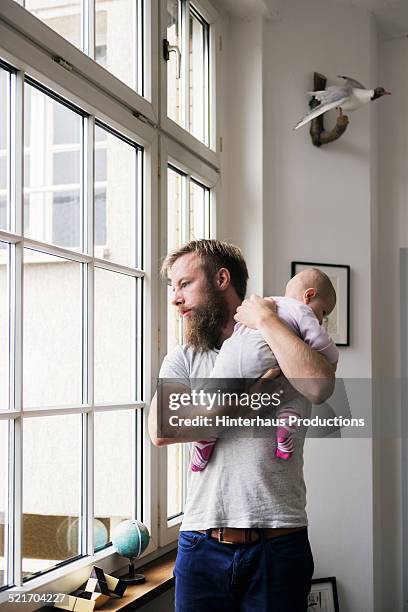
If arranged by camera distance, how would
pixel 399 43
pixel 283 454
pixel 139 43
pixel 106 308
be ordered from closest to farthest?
pixel 283 454 → pixel 106 308 → pixel 139 43 → pixel 399 43

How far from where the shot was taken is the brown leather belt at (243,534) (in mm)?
1729

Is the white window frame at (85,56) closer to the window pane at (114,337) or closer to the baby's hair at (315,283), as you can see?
the window pane at (114,337)

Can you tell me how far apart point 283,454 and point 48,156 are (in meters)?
0.94

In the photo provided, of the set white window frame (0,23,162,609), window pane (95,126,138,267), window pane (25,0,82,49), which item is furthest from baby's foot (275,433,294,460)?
window pane (25,0,82,49)

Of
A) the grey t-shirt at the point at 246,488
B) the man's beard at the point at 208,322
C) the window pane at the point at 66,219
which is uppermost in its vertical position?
the window pane at the point at 66,219

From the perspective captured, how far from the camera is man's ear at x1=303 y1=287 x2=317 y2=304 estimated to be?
6.46ft

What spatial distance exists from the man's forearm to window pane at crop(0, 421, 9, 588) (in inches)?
24.8

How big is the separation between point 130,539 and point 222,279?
81 centimetres

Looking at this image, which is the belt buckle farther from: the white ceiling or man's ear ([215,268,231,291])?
the white ceiling

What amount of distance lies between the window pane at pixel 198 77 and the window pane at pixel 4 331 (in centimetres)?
143

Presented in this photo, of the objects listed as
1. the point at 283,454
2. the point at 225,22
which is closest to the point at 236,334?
the point at 283,454

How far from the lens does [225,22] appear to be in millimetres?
3316

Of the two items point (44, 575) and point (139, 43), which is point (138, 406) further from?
point (139, 43)

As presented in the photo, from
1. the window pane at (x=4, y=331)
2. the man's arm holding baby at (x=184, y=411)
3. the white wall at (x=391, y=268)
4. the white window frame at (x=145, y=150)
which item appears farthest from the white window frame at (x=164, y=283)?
the white wall at (x=391, y=268)
